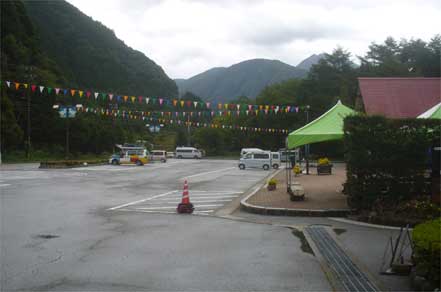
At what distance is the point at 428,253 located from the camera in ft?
17.1

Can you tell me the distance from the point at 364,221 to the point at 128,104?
69.3 m

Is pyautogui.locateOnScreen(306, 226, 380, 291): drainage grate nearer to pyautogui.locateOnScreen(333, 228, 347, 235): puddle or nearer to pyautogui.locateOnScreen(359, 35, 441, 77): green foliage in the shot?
pyautogui.locateOnScreen(333, 228, 347, 235): puddle

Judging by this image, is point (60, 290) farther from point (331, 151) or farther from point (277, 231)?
point (331, 151)

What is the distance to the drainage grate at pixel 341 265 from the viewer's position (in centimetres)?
602

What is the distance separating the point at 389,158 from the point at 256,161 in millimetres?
30335

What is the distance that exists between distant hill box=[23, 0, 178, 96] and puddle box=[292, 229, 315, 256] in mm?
77706

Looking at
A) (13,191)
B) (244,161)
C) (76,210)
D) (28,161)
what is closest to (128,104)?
(28,161)

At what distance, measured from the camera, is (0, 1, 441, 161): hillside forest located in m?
54.0

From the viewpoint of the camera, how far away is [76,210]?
520 inches

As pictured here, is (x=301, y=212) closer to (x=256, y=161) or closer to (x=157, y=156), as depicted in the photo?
(x=256, y=161)

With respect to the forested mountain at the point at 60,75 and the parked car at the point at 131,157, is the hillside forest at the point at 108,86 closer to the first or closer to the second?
the forested mountain at the point at 60,75

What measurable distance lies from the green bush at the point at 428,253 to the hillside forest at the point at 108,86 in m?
25.3

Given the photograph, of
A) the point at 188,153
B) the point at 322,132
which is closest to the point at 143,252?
the point at 322,132

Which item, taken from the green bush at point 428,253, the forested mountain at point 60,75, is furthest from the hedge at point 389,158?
the forested mountain at point 60,75
